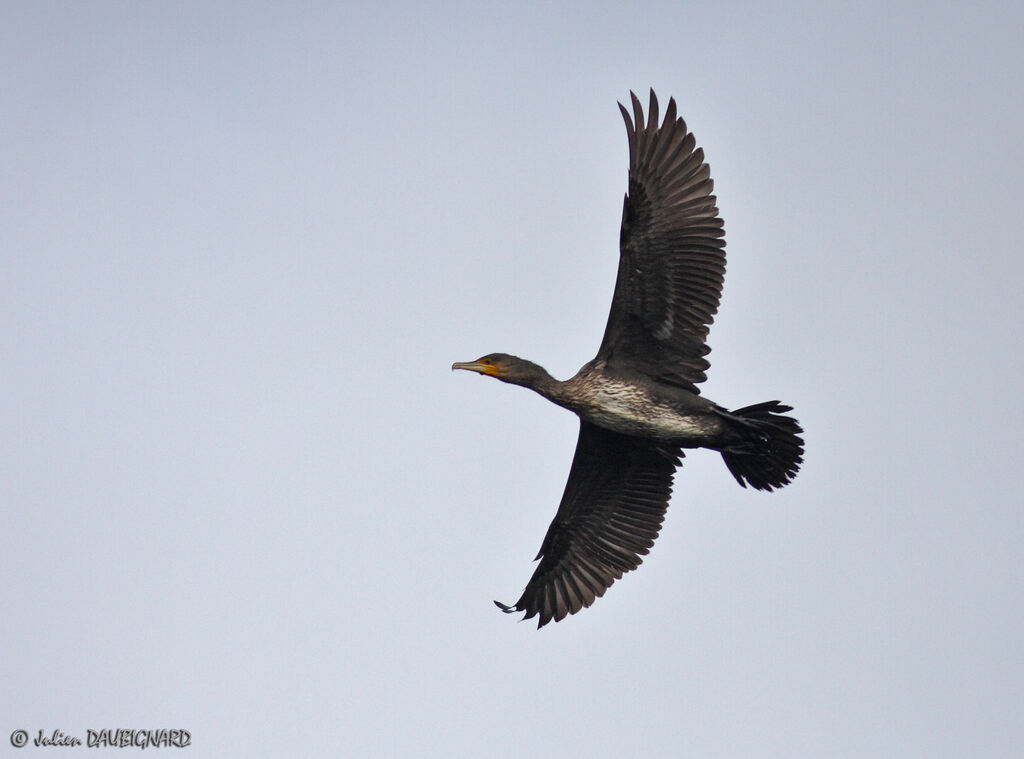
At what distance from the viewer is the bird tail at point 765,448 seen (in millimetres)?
11742

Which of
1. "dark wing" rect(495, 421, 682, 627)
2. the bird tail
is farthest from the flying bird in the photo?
"dark wing" rect(495, 421, 682, 627)

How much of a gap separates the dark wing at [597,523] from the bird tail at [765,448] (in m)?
1.15

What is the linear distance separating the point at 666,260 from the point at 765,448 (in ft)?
5.79

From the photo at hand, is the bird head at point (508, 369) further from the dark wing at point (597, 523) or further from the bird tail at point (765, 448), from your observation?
the bird tail at point (765, 448)

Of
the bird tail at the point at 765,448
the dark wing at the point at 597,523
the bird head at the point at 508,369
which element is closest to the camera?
the bird tail at the point at 765,448

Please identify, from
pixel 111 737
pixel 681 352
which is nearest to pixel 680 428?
pixel 681 352

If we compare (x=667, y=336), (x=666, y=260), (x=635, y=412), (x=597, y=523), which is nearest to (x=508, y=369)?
(x=635, y=412)

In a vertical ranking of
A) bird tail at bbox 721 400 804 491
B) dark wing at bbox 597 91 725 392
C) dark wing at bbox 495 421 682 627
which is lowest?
Result: dark wing at bbox 495 421 682 627

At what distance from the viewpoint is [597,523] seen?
44.6ft

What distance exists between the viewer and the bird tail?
11742 millimetres

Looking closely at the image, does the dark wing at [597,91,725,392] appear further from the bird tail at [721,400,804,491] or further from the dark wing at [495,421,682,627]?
the dark wing at [495,421,682,627]

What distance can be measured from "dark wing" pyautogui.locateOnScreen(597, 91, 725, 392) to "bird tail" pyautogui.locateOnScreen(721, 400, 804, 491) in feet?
2.01

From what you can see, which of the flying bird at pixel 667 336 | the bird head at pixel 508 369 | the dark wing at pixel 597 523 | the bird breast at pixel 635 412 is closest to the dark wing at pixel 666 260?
the flying bird at pixel 667 336

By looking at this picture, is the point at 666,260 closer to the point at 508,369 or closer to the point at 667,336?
the point at 667,336
